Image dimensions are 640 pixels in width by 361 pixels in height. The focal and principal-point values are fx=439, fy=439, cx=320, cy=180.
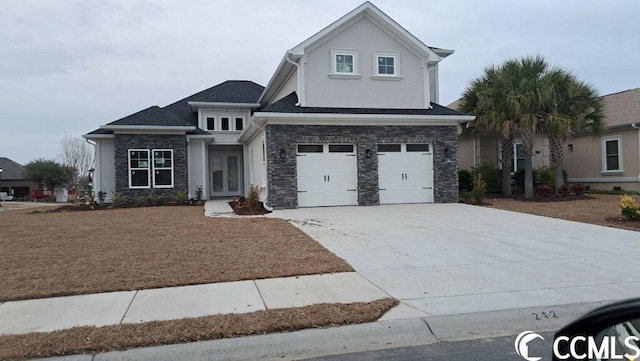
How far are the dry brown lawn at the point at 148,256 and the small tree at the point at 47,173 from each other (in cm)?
4383

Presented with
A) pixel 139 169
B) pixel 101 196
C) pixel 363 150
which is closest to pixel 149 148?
pixel 139 169

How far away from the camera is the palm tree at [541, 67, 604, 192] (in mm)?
17969

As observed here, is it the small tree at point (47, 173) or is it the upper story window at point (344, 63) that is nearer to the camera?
the upper story window at point (344, 63)

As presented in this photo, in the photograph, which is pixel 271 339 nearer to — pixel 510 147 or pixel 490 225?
pixel 490 225

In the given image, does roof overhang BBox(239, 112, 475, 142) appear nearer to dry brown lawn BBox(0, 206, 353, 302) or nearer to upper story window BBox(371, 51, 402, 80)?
upper story window BBox(371, 51, 402, 80)

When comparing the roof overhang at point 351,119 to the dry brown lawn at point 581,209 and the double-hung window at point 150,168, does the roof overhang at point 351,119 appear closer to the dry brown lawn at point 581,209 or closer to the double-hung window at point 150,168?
the dry brown lawn at point 581,209

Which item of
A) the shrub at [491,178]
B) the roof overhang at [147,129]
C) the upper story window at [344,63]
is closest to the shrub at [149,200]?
the roof overhang at [147,129]

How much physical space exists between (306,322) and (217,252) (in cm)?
414

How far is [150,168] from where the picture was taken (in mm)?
20625

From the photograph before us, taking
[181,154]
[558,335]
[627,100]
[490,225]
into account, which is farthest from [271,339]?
[627,100]

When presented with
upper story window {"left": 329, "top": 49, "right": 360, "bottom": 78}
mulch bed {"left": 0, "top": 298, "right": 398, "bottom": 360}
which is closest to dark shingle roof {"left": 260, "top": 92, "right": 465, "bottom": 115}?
upper story window {"left": 329, "top": 49, "right": 360, "bottom": 78}

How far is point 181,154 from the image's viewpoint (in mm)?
20938

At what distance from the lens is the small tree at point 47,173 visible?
50.8 meters

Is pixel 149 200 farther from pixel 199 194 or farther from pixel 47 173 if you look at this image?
pixel 47 173
